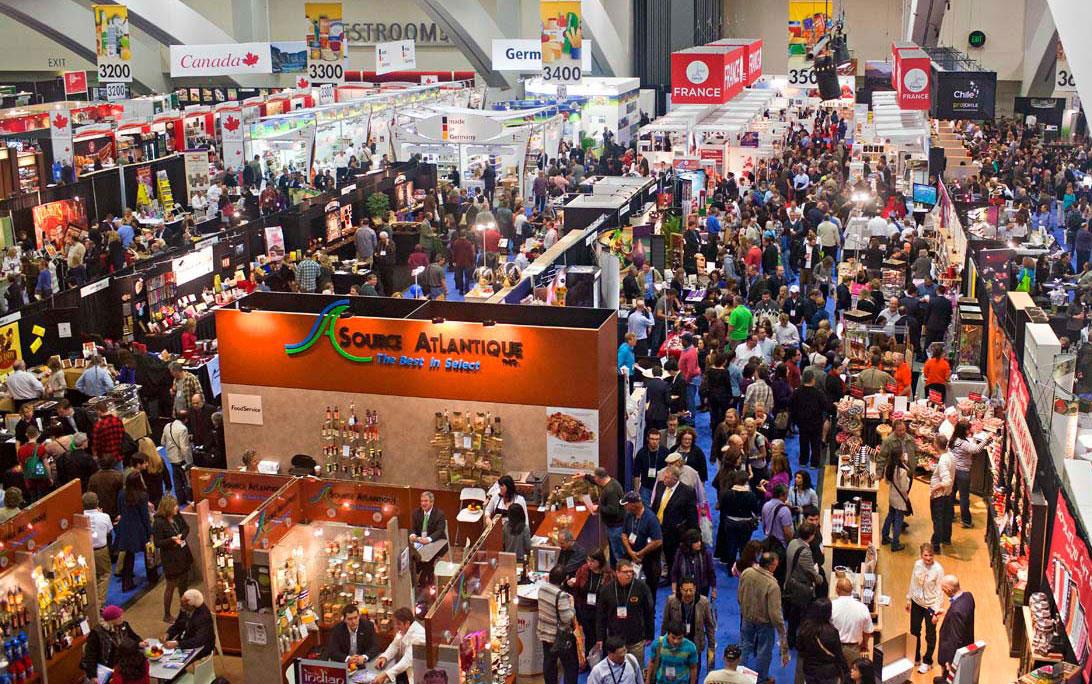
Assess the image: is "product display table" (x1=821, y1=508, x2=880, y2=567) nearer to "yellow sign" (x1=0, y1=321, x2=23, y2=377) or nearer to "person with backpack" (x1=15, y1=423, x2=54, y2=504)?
"person with backpack" (x1=15, y1=423, x2=54, y2=504)

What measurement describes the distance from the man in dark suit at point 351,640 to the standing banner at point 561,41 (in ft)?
56.0

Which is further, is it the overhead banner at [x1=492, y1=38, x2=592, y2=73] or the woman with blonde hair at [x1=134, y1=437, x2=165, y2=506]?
the overhead banner at [x1=492, y1=38, x2=592, y2=73]

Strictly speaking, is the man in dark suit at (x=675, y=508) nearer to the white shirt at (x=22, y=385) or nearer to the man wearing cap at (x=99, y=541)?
the man wearing cap at (x=99, y=541)

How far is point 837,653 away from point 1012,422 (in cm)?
348

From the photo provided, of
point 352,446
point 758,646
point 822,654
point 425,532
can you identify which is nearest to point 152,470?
point 352,446

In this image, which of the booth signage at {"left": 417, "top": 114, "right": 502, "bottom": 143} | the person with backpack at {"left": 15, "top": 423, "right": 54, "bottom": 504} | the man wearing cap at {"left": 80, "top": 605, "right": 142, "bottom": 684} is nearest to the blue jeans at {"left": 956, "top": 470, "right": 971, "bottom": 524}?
the man wearing cap at {"left": 80, "top": 605, "right": 142, "bottom": 684}

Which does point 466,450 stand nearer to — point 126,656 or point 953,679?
point 126,656

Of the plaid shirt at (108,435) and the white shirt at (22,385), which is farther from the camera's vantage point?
the white shirt at (22,385)

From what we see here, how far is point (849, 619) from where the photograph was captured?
7977 mm

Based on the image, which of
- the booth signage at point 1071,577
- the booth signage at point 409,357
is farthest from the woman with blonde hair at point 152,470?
the booth signage at point 1071,577

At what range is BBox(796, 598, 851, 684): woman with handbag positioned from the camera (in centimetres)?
766

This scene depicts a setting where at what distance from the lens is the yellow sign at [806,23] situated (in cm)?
3369

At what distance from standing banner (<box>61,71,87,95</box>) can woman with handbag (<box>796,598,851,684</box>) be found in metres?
30.2

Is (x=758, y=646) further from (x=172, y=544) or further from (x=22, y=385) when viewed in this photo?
(x=22, y=385)
